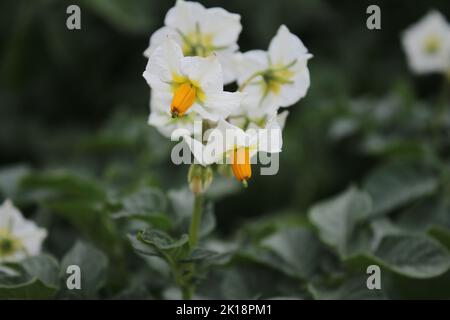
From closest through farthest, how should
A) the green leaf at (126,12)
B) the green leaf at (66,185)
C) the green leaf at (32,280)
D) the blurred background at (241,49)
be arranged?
the green leaf at (32,280) → the green leaf at (66,185) → the blurred background at (241,49) → the green leaf at (126,12)

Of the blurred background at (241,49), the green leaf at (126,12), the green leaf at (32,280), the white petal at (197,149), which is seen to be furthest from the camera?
the green leaf at (126,12)

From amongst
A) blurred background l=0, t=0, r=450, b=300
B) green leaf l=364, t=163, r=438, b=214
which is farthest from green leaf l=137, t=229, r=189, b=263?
blurred background l=0, t=0, r=450, b=300

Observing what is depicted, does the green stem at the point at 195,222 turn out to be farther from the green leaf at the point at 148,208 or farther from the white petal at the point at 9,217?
the white petal at the point at 9,217

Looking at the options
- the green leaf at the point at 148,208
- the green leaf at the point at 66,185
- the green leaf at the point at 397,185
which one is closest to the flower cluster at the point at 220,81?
the green leaf at the point at 148,208

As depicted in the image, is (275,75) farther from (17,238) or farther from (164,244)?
(17,238)

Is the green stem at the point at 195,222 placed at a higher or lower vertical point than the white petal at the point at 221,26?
lower

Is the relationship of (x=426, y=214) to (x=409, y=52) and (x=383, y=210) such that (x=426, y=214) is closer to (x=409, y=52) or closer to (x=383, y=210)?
(x=383, y=210)

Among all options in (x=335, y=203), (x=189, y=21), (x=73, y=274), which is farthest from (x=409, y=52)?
(x=73, y=274)
